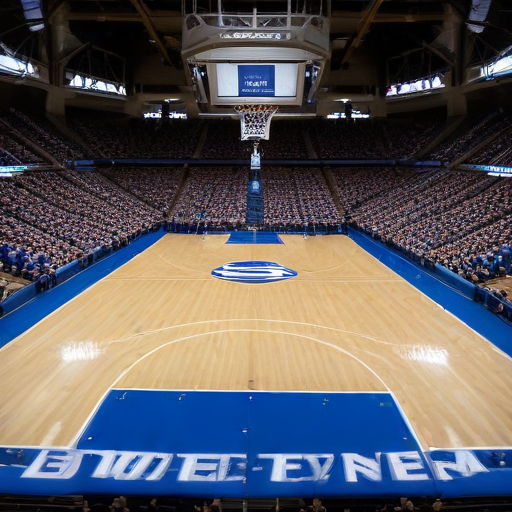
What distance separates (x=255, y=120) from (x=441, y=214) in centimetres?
1230

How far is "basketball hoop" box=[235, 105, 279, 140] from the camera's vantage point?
→ 25.0m

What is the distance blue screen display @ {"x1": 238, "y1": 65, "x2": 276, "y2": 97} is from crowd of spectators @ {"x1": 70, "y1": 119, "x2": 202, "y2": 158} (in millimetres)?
17234

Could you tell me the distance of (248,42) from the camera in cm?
1908

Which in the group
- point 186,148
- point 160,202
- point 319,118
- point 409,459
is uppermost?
point 319,118

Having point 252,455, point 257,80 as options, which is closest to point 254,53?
point 257,80

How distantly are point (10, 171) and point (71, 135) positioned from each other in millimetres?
11946

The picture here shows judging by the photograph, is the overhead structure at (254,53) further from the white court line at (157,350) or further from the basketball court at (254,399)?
the white court line at (157,350)

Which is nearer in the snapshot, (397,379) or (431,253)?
(397,379)

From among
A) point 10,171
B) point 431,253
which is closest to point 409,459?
point 431,253

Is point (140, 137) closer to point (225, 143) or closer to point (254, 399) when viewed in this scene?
point (225, 143)

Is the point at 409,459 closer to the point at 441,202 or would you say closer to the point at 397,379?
the point at 397,379

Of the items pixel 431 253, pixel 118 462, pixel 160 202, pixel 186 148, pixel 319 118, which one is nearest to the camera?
pixel 118 462

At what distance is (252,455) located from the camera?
6379 mm

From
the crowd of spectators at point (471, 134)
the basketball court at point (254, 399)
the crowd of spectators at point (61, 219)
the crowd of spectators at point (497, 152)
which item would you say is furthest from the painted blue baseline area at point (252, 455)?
the crowd of spectators at point (471, 134)
